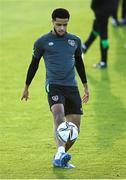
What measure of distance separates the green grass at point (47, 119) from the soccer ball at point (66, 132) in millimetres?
466

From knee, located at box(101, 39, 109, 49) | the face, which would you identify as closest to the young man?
the face

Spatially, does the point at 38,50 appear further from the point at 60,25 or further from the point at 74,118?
the point at 74,118

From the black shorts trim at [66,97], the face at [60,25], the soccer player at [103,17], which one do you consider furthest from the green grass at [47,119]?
the face at [60,25]

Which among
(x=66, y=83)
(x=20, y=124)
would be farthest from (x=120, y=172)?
(x=20, y=124)

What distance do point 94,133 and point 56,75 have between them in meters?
2.22

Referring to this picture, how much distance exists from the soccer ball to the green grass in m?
0.47

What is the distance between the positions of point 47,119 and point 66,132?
3323 millimetres

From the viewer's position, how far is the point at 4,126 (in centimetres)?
1241

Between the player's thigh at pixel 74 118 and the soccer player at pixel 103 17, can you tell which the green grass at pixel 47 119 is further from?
the player's thigh at pixel 74 118

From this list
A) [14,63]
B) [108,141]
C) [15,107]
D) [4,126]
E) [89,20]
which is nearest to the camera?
[108,141]

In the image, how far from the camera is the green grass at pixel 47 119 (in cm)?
995

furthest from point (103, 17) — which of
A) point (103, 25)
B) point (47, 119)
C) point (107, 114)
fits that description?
point (47, 119)

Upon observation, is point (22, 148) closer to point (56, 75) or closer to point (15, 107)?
point (56, 75)

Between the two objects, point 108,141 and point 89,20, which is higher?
point 108,141
